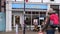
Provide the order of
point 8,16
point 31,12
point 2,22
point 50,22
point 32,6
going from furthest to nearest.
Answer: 1. point 32,6
2. point 31,12
3. point 8,16
4. point 2,22
5. point 50,22

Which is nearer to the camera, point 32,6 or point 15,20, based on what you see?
point 32,6

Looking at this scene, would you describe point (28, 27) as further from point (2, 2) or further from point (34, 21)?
point (2, 2)

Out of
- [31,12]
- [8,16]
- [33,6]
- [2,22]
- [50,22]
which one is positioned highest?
[50,22]

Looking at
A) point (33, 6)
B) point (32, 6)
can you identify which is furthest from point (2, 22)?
point (33, 6)

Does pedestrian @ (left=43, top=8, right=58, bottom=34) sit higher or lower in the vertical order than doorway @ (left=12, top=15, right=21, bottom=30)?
higher

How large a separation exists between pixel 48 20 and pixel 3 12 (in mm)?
23259

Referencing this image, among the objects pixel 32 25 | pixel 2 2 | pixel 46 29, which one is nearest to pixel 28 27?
pixel 32 25

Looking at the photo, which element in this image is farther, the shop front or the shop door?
the shop front

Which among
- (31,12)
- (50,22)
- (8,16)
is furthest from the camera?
(31,12)

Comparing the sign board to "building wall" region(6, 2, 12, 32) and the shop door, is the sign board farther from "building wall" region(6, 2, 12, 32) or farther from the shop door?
the shop door

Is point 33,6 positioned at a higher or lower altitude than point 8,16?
higher

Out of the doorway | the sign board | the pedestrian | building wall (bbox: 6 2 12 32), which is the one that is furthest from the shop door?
the pedestrian

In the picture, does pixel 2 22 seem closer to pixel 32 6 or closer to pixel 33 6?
pixel 32 6

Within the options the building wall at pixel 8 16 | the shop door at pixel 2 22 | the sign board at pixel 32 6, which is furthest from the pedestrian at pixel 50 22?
the sign board at pixel 32 6
